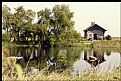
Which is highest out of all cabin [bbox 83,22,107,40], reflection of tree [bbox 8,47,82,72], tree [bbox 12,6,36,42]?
tree [bbox 12,6,36,42]

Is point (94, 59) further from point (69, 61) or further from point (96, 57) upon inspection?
point (96, 57)

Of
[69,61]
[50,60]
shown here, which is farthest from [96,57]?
[50,60]

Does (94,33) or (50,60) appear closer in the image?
(50,60)

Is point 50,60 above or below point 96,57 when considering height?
above

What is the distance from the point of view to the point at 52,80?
4.36 m

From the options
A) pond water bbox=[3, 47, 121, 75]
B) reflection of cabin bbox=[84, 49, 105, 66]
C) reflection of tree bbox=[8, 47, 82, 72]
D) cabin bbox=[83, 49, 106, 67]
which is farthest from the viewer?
reflection of tree bbox=[8, 47, 82, 72]

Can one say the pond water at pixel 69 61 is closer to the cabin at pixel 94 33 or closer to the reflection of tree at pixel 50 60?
the reflection of tree at pixel 50 60

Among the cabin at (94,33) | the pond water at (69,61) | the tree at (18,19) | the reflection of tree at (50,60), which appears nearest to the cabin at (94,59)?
the pond water at (69,61)

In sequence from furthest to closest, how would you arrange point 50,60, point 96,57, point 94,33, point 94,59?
point 94,33 < point 96,57 < point 50,60 < point 94,59

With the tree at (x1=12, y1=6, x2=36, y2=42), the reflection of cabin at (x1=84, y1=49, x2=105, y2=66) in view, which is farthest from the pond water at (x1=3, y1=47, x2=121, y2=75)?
the tree at (x1=12, y1=6, x2=36, y2=42)

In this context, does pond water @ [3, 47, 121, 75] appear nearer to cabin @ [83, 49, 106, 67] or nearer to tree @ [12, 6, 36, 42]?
cabin @ [83, 49, 106, 67]

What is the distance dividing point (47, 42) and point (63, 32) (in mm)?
2747

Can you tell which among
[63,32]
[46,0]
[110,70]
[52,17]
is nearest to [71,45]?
[63,32]

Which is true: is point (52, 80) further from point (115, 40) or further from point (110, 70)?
point (115, 40)
